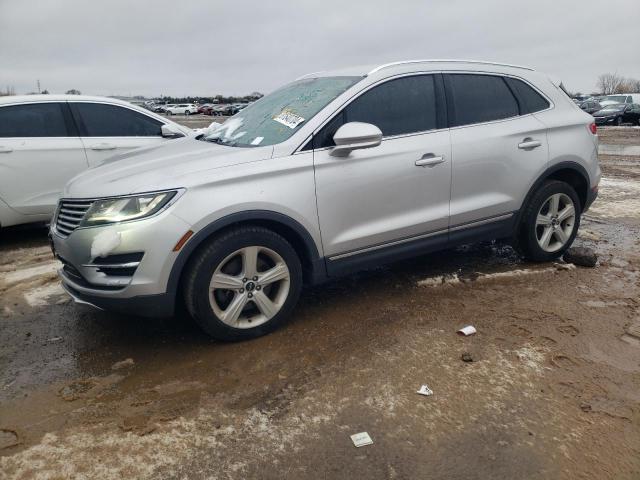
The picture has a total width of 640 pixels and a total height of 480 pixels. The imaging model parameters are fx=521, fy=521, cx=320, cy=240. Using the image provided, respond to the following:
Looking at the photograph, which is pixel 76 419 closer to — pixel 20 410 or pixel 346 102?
pixel 20 410

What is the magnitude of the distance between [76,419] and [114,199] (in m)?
1.24

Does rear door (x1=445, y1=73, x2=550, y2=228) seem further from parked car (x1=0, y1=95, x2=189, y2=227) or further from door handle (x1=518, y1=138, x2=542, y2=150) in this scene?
parked car (x1=0, y1=95, x2=189, y2=227)

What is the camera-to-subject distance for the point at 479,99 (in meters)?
4.31

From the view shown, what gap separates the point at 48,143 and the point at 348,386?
4736 millimetres

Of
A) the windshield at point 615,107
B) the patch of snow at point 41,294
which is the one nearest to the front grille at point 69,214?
the patch of snow at point 41,294

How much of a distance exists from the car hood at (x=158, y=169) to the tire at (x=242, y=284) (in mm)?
435

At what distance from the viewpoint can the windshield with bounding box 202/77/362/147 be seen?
366 centimetres

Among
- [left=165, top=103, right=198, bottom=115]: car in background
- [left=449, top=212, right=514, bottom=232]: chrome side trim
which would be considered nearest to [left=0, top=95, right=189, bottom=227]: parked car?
[left=449, top=212, right=514, bottom=232]: chrome side trim

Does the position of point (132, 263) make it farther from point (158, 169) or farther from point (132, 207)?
point (158, 169)

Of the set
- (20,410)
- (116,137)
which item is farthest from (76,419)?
(116,137)

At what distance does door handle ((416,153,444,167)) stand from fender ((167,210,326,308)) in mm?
1038

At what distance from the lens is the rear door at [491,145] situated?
13.5 ft

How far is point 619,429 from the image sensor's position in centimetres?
254

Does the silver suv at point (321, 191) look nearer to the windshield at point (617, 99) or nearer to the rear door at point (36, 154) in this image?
the rear door at point (36, 154)
